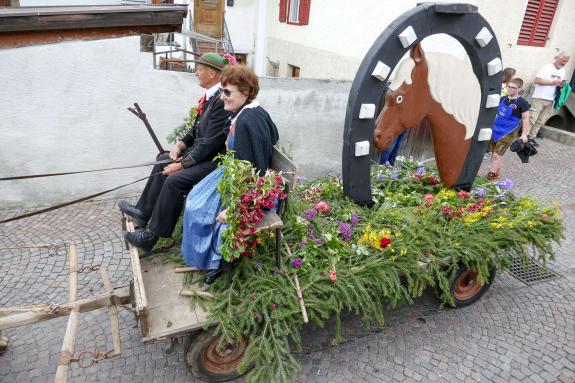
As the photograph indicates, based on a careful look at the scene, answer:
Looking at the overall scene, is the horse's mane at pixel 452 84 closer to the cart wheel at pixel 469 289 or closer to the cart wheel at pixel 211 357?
the cart wheel at pixel 469 289

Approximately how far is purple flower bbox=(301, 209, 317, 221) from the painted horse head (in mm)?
829

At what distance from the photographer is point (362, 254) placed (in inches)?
129

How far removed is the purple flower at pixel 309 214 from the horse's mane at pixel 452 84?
4.17 ft

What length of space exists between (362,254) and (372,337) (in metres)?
0.86

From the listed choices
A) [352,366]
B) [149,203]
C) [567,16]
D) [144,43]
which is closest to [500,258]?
[352,366]

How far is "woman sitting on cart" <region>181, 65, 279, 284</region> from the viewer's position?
2836 mm

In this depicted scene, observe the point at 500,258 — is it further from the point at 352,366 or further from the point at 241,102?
the point at 241,102

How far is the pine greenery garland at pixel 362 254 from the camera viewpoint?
2.74m

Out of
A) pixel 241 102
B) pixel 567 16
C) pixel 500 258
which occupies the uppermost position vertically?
pixel 567 16

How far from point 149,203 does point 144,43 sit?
2557 mm

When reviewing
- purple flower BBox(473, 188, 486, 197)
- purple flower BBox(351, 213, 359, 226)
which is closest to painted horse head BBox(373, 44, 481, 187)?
purple flower BBox(473, 188, 486, 197)

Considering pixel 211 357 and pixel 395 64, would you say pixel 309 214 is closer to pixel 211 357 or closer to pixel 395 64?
pixel 211 357

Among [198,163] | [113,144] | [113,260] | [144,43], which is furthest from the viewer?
[113,144]

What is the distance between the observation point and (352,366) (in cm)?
335
